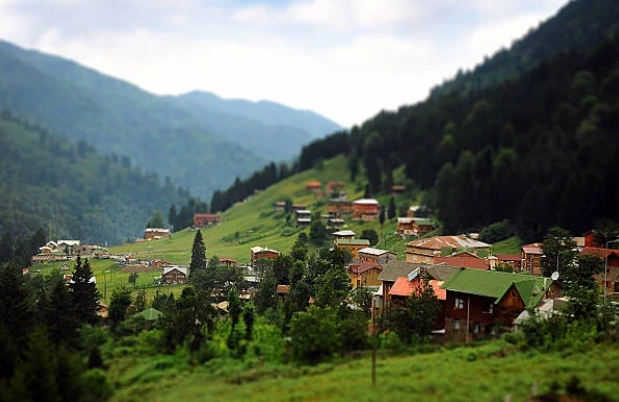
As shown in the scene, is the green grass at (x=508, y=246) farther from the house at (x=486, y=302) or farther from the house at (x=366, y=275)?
the house at (x=486, y=302)

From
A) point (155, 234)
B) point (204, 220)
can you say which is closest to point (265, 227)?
point (155, 234)

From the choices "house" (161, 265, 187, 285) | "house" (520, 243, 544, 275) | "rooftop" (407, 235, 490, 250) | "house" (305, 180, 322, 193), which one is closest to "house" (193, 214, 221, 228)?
"house" (305, 180, 322, 193)

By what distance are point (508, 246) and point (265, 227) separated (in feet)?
137

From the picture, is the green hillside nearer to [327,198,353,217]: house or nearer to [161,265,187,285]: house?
[327,198,353,217]: house

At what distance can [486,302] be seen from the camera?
41938mm

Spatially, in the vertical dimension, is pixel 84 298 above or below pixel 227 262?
below

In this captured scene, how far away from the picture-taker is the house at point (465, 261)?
Result: 191 ft

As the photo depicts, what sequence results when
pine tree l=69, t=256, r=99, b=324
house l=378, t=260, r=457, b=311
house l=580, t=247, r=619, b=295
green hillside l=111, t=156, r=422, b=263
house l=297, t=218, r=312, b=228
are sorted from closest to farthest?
pine tree l=69, t=256, r=99, b=324, house l=378, t=260, r=457, b=311, house l=580, t=247, r=619, b=295, green hillside l=111, t=156, r=422, b=263, house l=297, t=218, r=312, b=228

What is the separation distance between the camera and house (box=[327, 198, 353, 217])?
105225 mm

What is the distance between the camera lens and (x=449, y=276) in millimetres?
47219

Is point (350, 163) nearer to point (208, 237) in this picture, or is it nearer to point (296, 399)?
point (208, 237)

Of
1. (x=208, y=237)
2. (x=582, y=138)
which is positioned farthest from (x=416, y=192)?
(x=208, y=237)

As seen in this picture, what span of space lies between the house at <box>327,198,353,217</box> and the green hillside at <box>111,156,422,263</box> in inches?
95.0

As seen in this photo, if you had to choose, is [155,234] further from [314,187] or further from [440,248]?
[440,248]
